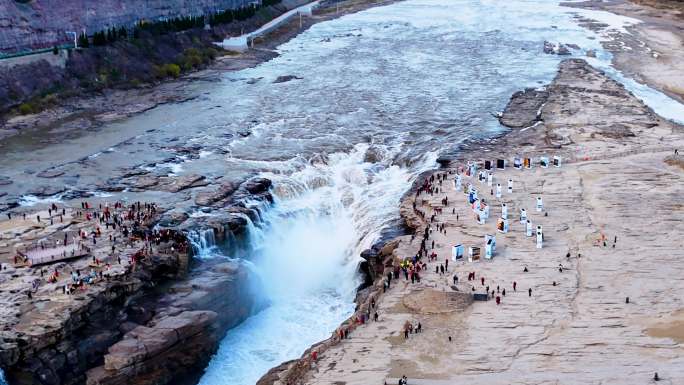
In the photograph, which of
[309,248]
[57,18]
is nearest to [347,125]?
[309,248]

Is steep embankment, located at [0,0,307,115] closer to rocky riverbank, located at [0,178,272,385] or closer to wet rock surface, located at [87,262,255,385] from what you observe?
rocky riverbank, located at [0,178,272,385]

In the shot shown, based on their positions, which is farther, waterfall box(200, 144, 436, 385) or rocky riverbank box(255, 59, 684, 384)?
waterfall box(200, 144, 436, 385)

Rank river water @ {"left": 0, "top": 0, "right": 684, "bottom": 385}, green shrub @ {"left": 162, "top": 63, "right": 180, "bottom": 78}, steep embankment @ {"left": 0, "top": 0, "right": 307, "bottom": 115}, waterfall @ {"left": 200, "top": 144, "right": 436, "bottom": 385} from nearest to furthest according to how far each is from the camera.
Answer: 1. waterfall @ {"left": 200, "top": 144, "right": 436, "bottom": 385}
2. river water @ {"left": 0, "top": 0, "right": 684, "bottom": 385}
3. steep embankment @ {"left": 0, "top": 0, "right": 307, "bottom": 115}
4. green shrub @ {"left": 162, "top": 63, "right": 180, "bottom": 78}

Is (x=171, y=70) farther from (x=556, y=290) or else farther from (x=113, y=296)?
(x=556, y=290)

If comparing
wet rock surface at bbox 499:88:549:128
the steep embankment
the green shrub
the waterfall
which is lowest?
the waterfall

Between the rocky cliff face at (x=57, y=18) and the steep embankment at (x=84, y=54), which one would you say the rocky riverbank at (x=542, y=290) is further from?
the rocky cliff face at (x=57, y=18)

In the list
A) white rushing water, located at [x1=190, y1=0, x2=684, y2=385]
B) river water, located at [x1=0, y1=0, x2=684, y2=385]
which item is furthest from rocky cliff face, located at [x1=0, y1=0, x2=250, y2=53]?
white rushing water, located at [x1=190, y1=0, x2=684, y2=385]

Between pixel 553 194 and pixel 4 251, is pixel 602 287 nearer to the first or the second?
pixel 553 194

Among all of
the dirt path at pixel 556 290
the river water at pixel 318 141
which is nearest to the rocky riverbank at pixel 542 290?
the dirt path at pixel 556 290
